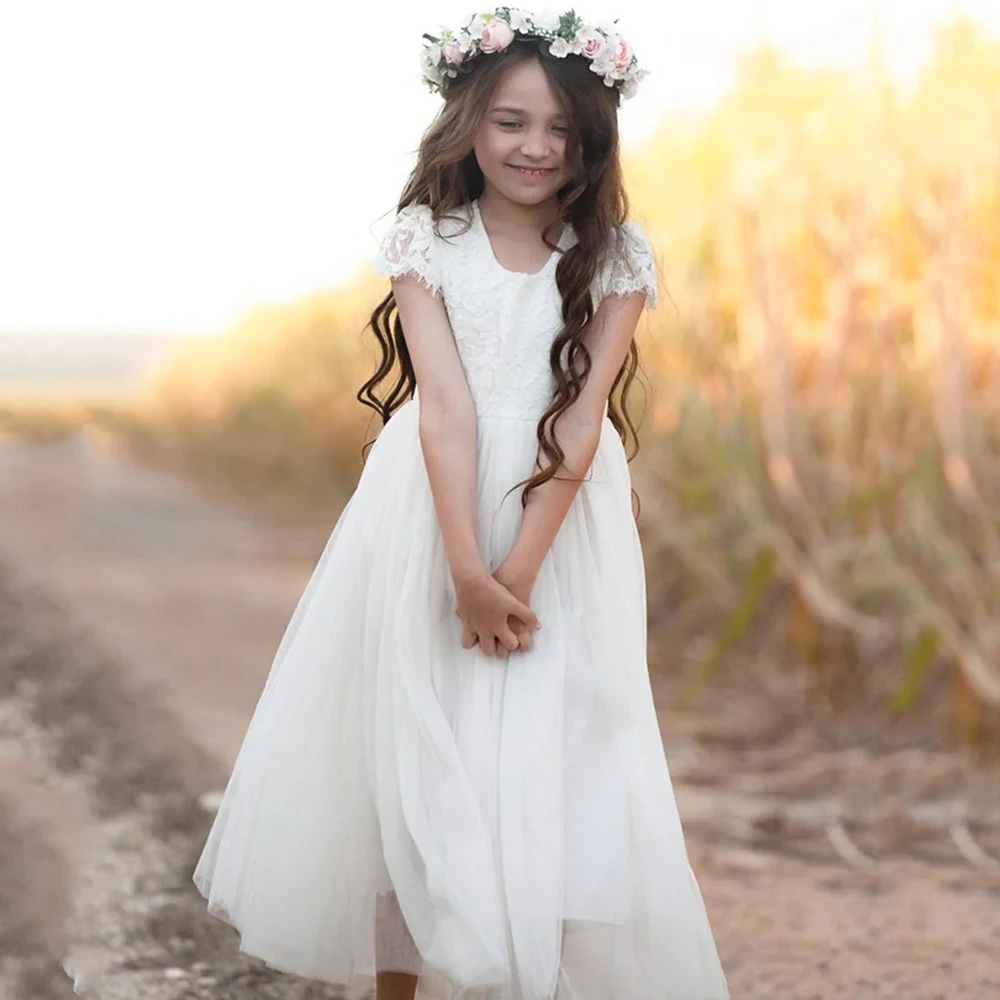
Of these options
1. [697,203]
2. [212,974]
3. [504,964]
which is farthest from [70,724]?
[504,964]

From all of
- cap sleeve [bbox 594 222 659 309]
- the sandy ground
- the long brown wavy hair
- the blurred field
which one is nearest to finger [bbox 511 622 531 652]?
the long brown wavy hair

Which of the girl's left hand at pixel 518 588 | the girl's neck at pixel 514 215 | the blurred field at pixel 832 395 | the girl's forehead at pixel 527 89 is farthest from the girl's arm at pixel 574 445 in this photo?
the blurred field at pixel 832 395

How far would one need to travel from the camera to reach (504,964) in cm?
167

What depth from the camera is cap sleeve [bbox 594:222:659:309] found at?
1837mm

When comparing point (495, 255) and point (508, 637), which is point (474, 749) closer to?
point (508, 637)

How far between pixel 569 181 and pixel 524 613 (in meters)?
0.52

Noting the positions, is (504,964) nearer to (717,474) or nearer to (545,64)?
(545,64)

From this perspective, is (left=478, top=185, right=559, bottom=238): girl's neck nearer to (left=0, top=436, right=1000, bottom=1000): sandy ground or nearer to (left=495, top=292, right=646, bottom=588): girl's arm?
(left=495, top=292, right=646, bottom=588): girl's arm

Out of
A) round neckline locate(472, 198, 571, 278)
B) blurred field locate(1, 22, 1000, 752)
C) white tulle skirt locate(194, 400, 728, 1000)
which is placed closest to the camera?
white tulle skirt locate(194, 400, 728, 1000)

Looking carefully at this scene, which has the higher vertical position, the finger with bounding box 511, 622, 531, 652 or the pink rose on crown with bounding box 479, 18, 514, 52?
the pink rose on crown with bounding box 479, 18, 514, 52

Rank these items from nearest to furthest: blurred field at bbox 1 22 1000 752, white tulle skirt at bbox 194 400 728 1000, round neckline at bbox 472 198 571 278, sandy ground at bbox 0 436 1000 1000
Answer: white tulle skirt at bbox 194 400 728 1000 < round neckline at bbox 472 198 571 278 < sandy ground at bbox 0 436 1000 1000 < blurred field at bbox 1 22 1000 752

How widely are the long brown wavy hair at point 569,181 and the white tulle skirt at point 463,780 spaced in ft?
0.29

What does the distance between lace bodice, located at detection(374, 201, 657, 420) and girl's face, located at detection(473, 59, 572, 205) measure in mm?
94

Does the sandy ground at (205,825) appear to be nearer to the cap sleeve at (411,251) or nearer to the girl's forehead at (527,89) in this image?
the cap sleeve at (411,251)
